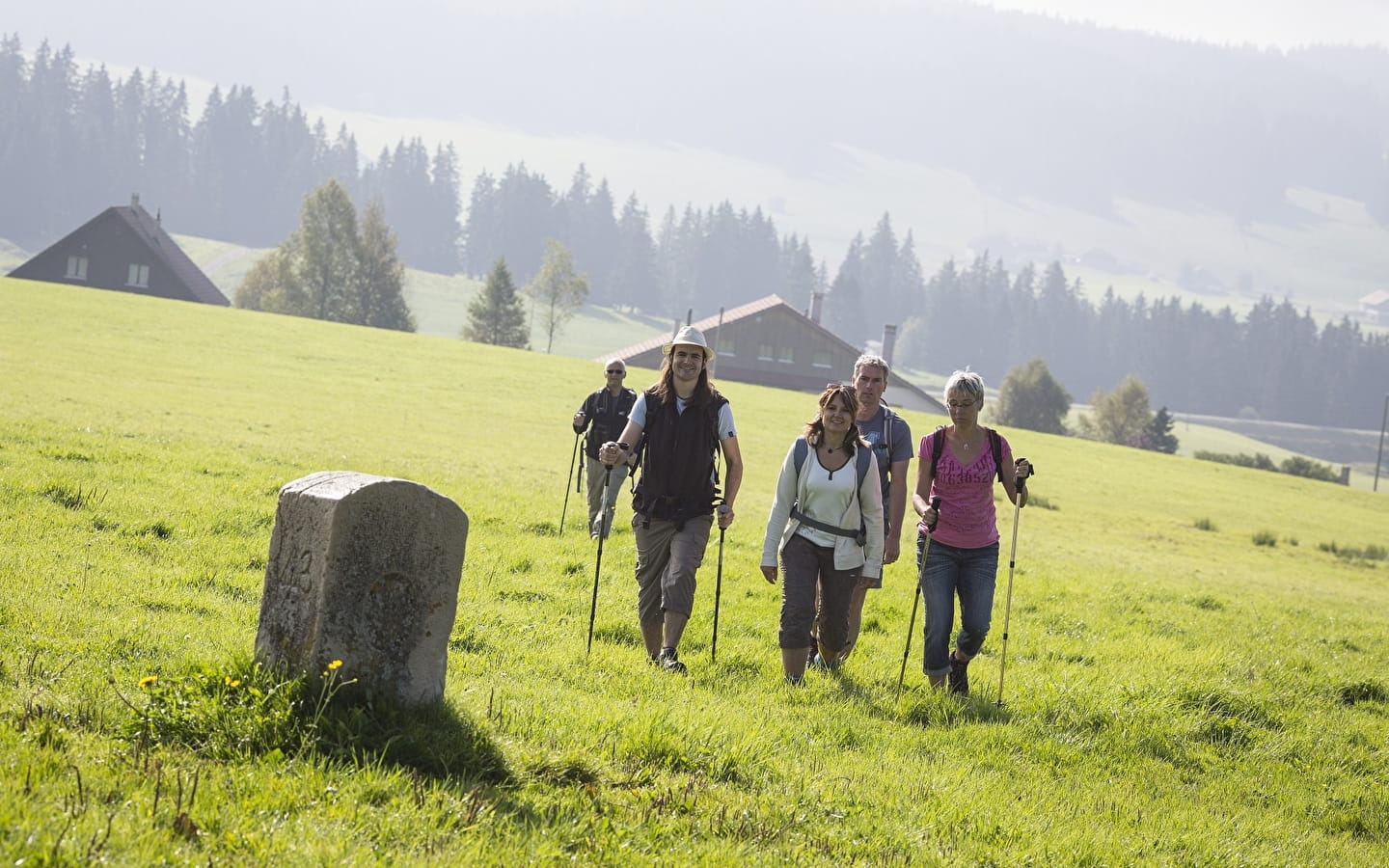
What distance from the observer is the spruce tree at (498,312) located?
11375cm

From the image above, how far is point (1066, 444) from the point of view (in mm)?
63938

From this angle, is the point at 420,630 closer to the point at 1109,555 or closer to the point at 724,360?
the point at 1109,555

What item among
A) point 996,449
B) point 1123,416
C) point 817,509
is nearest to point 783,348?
point 1123,416

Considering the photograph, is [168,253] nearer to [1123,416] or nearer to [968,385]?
[1123,416]

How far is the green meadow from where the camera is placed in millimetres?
5000

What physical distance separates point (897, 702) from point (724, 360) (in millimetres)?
96898

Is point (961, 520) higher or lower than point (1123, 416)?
lower

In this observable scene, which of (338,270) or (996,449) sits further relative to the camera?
(338,270)

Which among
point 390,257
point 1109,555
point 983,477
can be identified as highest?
point 390,257

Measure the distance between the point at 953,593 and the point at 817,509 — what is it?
128 cm

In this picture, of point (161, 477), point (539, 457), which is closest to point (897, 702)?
point (161, 477)

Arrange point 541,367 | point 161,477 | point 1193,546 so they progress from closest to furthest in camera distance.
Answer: point 161,477 → point 1193,546 → point 541,367

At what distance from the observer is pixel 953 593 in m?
9.51

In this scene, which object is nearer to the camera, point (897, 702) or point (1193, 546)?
point (897, 702)
